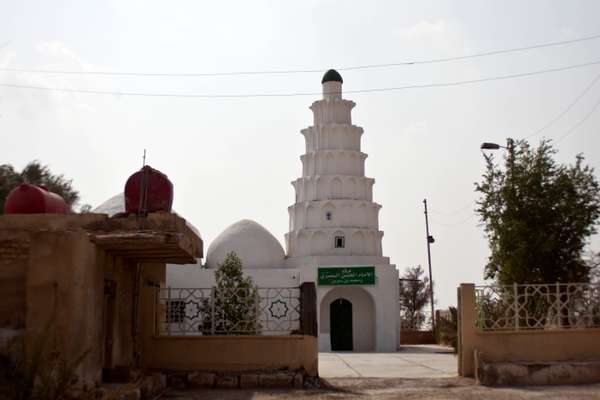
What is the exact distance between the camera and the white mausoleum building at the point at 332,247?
30.7 meters

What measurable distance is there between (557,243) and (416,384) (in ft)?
29.4

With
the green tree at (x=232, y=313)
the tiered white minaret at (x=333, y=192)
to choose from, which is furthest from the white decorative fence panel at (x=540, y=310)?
the tiered white minaret at (x=333, y=192)

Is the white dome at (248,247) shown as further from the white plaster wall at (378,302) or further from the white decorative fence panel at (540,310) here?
the white decorative fence panel at (540,310)

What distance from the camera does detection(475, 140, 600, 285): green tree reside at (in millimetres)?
19938

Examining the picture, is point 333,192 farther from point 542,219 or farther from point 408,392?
point 408,392

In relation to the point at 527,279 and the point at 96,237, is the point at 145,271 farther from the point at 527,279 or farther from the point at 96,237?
the point at 527,279

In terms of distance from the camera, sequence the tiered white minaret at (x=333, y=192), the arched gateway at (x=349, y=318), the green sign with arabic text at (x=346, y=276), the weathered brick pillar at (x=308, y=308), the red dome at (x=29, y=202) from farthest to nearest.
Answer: the tiered white minaret at (x=333, y=192) < the arched gateway at (x=349, y=318) < the green sign with arabic text at (x=346, y=276) < the weathered brick pillar at (x=308, y=308) < the red dome at (x=29, y=202)

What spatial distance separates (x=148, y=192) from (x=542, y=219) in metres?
13.1

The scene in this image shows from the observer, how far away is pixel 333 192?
3325cm

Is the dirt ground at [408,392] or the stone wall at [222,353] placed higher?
the stone wall at [222,353]

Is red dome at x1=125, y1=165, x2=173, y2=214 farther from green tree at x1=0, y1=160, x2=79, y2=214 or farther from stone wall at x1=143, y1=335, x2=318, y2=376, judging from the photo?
green tree at x1=0, y1=160, x2=79, y2=214

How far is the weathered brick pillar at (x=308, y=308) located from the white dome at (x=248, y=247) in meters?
18.6

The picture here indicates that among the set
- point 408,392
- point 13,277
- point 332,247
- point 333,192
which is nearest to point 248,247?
point 332,247

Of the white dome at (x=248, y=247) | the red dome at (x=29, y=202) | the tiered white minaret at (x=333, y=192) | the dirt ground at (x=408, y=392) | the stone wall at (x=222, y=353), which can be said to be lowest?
the dirt ground at (x=408, y=392)
